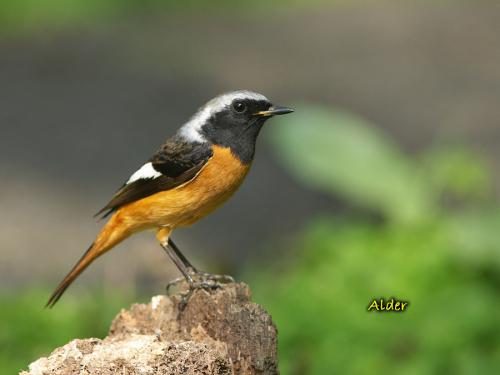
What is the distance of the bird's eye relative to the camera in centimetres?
493

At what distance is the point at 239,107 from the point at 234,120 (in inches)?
3.0

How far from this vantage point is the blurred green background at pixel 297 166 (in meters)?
6.29

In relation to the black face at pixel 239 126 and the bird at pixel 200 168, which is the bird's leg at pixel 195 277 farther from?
the black face at pixel 239 126

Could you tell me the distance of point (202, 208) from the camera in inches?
194

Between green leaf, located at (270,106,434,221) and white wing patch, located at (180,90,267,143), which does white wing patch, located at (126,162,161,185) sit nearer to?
white wing patch, located at (180,90,267,143)

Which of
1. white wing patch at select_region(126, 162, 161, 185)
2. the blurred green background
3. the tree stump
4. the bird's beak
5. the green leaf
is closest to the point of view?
the tree stump

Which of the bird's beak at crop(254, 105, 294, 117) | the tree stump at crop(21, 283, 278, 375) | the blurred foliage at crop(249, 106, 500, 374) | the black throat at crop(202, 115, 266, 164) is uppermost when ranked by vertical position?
the blurred foliage at crop(249, 106, 500, 374)

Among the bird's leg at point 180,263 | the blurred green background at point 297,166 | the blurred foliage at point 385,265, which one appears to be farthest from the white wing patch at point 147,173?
the blurred foliage at point 385,265

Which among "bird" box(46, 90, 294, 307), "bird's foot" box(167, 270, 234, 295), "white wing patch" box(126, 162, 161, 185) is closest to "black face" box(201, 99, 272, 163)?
"bird" box(46, 90, 294, 307)

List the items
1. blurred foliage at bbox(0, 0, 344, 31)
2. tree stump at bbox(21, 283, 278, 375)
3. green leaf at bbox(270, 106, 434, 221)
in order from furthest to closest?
blurred foliage at bbox(0, 0, 344, 31) < green leaf at bbox(270, 106, 434, 221) < tree stump at bbox(21, 283, 278, 375)

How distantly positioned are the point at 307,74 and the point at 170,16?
4.17m

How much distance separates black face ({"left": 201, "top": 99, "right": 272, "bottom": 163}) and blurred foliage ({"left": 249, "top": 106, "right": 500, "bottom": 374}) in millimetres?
1293

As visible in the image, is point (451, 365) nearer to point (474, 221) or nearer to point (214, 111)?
point (474, 221)

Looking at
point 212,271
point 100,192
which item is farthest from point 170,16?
point 212,271
